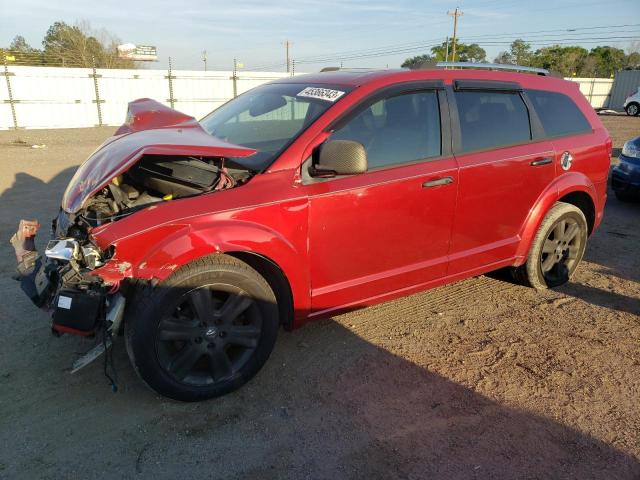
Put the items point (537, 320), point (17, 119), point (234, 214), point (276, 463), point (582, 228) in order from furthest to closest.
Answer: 1. point (17, 119)
2. point (582, 228)
3. point (537, 320)
4. point (234, 214)
5. point (276, 463)

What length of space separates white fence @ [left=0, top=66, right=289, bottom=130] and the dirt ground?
1689 centimetres

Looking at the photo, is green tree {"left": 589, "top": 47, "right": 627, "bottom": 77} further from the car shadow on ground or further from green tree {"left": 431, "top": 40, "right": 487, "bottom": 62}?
the car shadow on ground

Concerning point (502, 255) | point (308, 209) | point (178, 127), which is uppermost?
point (178, 127)

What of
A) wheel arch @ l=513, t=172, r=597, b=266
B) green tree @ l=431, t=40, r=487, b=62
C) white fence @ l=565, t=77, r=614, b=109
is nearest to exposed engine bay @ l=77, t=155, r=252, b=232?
wheel arch @ l=513, t=172, r=597, b=266

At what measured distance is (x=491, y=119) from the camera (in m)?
3.98

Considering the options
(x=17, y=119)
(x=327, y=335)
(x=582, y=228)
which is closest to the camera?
(x=327, y=335)

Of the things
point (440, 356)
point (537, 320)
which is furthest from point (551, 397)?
point (537, 320)

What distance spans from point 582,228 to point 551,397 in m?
2.25

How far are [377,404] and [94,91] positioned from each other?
20.3 meters

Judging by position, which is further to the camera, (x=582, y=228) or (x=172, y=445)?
(x=582, y=228)

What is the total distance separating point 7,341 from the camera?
3.56 meters

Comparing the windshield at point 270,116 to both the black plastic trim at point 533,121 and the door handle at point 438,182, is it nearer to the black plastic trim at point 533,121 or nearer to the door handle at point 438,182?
the door handle at point 438,182

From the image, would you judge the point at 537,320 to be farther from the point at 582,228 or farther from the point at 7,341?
the point at 7,341

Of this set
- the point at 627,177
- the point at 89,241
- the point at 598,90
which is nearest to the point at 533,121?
the point at 89,241
